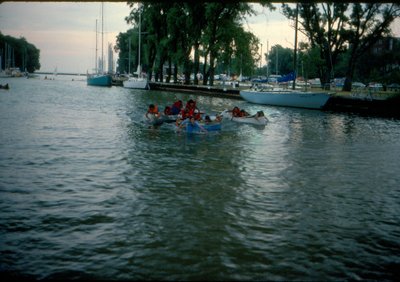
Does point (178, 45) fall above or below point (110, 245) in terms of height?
above

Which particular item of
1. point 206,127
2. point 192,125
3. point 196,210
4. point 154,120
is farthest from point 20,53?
point 196,210

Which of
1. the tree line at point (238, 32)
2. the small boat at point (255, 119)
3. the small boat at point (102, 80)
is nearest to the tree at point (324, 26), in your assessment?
the tree line at point (238, 32)

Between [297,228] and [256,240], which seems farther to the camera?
[297,228]

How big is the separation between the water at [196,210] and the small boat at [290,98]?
20.4m

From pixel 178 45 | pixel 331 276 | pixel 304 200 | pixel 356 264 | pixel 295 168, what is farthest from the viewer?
pixel 178 45

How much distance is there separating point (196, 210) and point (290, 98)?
3369 centimetres

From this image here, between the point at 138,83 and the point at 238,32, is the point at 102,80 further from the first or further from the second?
the point at 238,32

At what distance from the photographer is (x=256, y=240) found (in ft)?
25.3

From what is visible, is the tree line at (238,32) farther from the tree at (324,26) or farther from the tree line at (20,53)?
the tree line at (20,53)

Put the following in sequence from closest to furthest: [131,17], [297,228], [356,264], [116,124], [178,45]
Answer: [356,264], [297,228], [116,124], [178,45], [131,17]

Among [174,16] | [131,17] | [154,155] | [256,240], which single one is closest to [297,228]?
[256,240]

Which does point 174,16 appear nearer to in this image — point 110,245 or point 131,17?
point 131,17

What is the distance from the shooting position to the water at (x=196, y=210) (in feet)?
21.7

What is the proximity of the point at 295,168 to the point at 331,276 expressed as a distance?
8.25 metres
